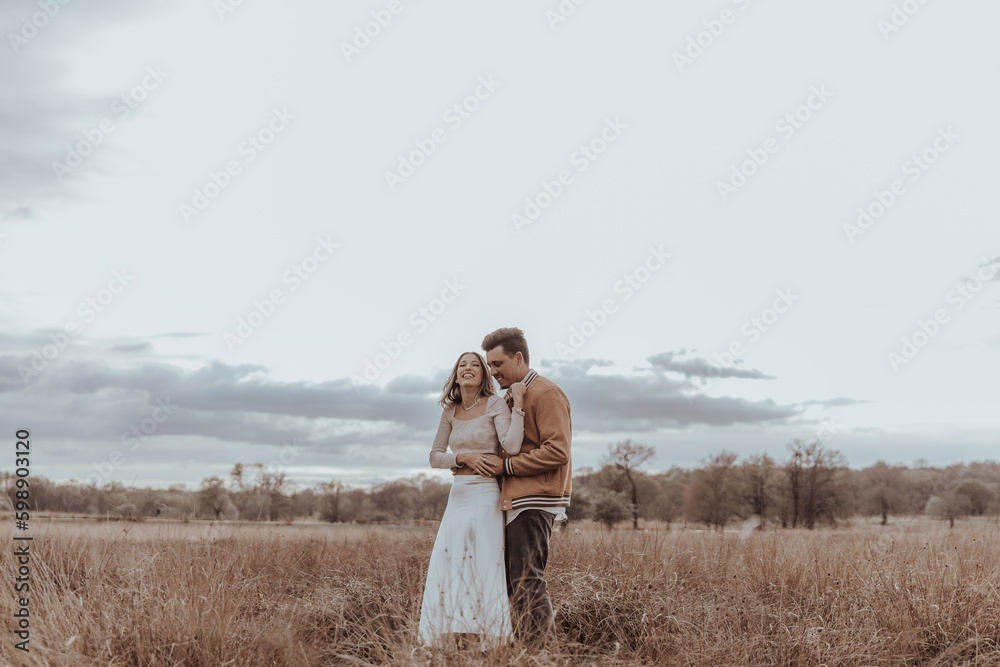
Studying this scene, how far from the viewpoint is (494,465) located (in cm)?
530

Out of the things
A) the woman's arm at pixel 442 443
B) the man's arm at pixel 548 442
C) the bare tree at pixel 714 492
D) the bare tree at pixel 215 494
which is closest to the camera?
the man's arm at pixel 548 442

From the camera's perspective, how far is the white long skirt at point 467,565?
16.9 feet

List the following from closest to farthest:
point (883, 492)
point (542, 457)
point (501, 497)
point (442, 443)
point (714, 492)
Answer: point (542, 457), point (501, 497), point (442, 443), point (714, 492), point (883, 492)

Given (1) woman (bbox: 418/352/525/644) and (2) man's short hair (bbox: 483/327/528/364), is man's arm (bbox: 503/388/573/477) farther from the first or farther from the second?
(2) man's short hair (bbox: 483/327/528/364)

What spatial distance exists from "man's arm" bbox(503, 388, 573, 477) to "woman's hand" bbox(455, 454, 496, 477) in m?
0.12

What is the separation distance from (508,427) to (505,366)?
1.45 ft

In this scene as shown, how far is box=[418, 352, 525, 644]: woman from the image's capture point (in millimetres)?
5207

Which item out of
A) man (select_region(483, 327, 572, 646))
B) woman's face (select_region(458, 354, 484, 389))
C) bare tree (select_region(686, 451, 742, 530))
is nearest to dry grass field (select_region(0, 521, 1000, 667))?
man (select_region(483, 327, 572, 646))

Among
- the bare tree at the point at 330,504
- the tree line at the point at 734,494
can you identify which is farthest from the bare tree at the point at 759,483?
the bare tree at the point at 330,504

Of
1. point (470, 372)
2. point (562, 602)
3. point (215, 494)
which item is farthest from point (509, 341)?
point (215, 494)

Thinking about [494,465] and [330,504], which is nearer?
[494,465]

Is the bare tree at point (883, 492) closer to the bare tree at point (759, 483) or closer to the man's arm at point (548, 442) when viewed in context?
the bare tree at point (759, 483)

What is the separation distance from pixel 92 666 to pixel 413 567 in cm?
379

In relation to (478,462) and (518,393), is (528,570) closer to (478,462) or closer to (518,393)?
(478,462)
